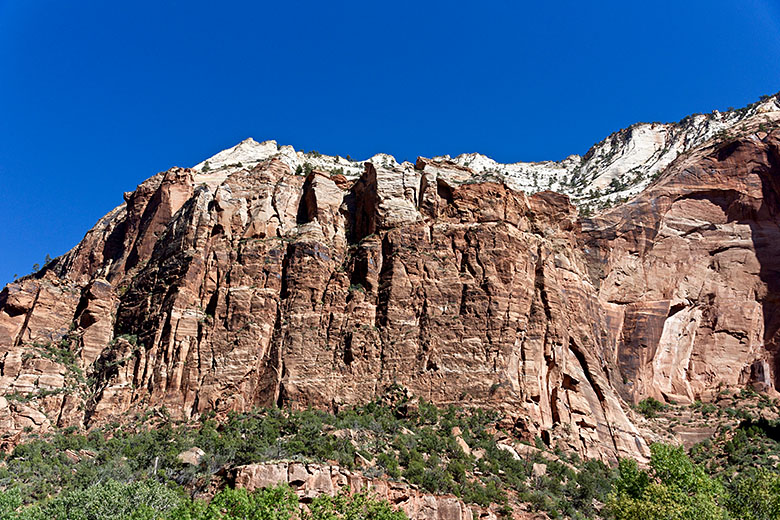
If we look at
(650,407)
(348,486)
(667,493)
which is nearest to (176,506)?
(348,486)

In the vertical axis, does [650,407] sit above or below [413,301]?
below

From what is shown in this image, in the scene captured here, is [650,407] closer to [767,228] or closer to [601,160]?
[767,228]

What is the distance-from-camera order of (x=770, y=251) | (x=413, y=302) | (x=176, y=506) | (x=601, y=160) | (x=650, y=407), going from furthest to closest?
(x=601, y=160) → (x=770, y=251) → (x=650, y=407) → (x=413, y=302) → (x=176, y=506)

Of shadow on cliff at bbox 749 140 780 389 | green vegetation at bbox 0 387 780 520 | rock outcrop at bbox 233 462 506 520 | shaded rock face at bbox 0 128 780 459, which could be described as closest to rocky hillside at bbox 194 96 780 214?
shaded rock face at bbox 0 128 780 459

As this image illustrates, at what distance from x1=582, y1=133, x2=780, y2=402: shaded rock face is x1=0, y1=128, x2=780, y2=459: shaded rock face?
0.17 metres

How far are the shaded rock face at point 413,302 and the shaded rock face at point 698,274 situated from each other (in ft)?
0.54

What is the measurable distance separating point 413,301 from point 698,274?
31.1m

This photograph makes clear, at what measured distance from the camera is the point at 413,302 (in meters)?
63.5

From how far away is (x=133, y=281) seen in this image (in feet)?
235

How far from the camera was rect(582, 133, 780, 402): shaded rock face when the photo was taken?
72.8 metres

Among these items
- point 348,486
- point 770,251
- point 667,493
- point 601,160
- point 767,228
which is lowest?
point 667,493

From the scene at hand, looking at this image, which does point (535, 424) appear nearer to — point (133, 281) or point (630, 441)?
point (630, 441)

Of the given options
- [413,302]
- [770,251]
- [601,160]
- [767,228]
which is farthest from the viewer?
[601,160]

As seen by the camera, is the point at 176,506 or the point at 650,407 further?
the point at 650,407
